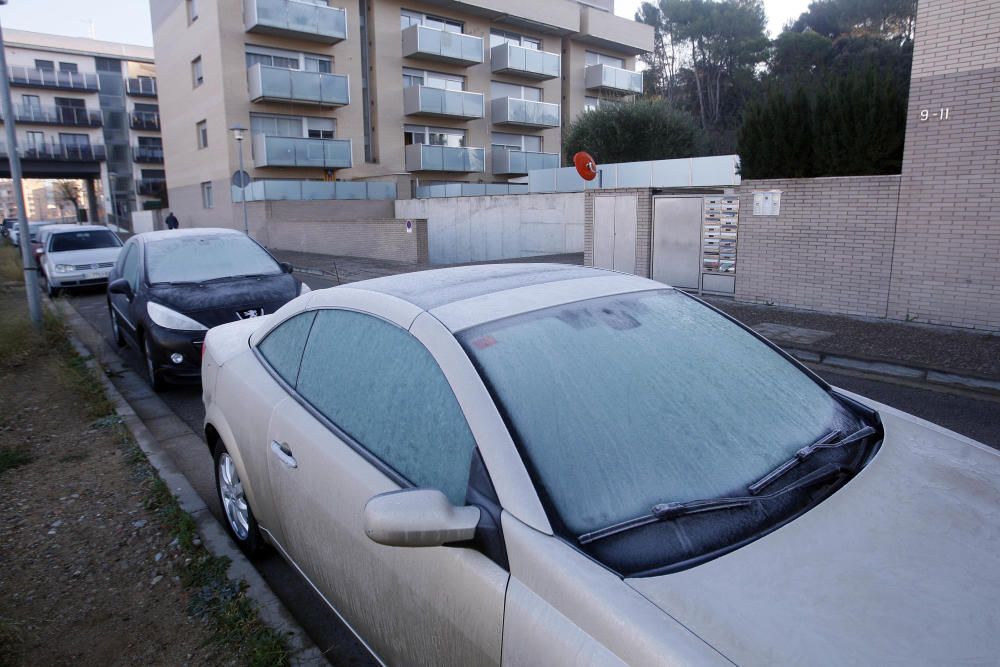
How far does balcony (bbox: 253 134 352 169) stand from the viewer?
3014cm

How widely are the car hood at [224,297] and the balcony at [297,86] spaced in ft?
82.5

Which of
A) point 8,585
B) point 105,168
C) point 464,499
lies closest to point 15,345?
point 8,585

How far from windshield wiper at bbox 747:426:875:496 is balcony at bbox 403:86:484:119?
34113 millimetres

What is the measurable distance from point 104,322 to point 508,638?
12.2 metres

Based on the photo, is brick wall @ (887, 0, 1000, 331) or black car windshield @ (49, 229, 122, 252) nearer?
brick wall @ (887, 0, 1000, 331)

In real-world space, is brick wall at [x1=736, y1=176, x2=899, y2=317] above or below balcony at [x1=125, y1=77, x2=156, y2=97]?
below

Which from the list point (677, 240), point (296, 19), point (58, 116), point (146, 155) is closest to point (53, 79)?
point (58, 116)

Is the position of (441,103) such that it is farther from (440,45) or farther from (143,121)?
(143,121)

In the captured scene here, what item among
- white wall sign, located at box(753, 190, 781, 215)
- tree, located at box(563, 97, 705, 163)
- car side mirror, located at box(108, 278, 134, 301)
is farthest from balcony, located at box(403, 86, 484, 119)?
car side mirror, located at box(108, 278, 134, 301)

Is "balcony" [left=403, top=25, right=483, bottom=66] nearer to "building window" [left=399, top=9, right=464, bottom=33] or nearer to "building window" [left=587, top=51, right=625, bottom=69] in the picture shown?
"building window" [left=399, top=9, right=464, bottom=33]

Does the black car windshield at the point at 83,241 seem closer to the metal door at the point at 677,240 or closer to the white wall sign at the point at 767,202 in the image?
the metal door at the point at 677,240

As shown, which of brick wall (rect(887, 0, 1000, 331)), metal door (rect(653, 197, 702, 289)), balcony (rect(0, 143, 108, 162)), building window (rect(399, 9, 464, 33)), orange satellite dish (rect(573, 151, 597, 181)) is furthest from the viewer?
balcony (rect(0, 143, 108, 162))

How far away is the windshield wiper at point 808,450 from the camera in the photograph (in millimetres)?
2029

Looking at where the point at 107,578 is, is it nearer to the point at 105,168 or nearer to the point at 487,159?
the point at 487,159
